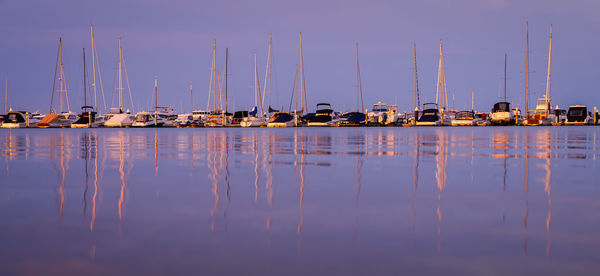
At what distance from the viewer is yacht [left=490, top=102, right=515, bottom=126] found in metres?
73.4

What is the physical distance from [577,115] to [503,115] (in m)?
11.4

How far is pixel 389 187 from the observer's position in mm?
7723

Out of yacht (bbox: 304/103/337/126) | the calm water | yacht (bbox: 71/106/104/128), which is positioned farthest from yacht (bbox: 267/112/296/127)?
the calm water

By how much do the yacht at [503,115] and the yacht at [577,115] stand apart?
Answer: 336 inches

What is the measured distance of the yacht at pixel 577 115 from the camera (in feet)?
244

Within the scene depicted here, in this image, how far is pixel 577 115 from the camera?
74438 mm

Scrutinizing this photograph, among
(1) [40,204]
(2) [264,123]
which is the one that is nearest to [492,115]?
(2) [264,123]

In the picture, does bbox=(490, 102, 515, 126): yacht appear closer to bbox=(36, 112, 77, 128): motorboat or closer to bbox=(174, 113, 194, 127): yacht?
bbox=(174, 113, 194, 127): yacht

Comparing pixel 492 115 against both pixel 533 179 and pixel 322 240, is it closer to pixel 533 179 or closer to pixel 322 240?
pixel 533 179

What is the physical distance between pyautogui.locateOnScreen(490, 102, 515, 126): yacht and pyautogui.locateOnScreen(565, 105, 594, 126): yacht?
8538mm

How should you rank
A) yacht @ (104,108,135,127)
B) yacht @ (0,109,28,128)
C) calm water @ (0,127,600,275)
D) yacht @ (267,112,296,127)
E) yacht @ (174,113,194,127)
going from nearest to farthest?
1. calm water @ (0,127,600,275)
2. yacht @ (267,112,296,127)
3. yacht @ (104,108,135,127)
4. yacht @ (0,109,28,128)
5. yacht @ (174,113,194,127)

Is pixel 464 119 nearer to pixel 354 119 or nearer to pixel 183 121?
pixel 354 119

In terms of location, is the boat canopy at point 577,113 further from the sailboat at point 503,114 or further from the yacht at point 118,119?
the yacht at point 118,119

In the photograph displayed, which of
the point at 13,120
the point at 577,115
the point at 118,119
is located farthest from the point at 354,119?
the point at 13,120
